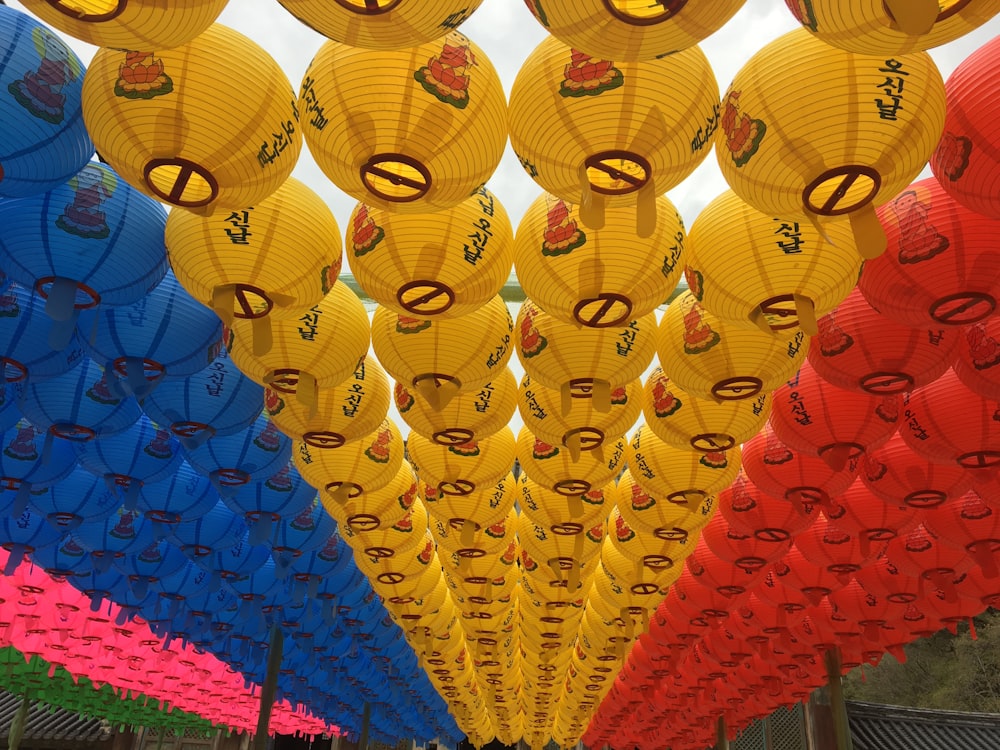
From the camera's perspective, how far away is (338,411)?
3.85 m

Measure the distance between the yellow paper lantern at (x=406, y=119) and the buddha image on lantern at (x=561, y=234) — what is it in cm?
54

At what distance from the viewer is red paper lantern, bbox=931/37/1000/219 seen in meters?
2.37

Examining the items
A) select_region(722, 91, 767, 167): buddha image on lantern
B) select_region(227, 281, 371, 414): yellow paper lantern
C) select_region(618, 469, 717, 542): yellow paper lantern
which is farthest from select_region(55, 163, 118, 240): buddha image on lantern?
select_region(618, 469, 717, 542): yellow paper lantern

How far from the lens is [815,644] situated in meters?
8.17

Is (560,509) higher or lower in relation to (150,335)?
lower

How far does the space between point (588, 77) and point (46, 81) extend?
198 centimetres

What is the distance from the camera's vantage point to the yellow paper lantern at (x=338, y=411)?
12.5 ft

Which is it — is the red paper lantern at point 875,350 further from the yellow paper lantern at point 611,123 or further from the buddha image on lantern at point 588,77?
the buddha image on lantern at point 588,77

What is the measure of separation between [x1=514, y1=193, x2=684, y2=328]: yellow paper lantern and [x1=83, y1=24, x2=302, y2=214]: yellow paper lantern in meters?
1.07

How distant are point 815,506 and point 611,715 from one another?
474 inches

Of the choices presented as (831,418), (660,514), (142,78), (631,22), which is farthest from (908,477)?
(142,78)

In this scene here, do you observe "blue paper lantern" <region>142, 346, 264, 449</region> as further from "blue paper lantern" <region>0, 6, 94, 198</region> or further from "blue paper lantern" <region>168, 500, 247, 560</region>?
"blue paper lantern" <region>168, 500, 247, 560</region>

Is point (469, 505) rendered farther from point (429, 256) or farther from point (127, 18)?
point (127, 18)

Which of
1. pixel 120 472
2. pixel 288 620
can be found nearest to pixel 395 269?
pixel 120 472
